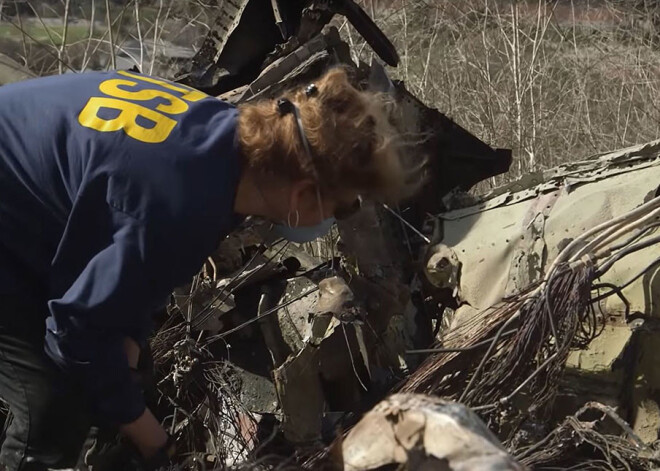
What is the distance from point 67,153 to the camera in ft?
7.04

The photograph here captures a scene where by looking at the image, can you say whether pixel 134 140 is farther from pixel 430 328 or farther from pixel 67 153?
pixel 430 328

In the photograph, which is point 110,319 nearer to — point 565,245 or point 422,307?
point 565,245

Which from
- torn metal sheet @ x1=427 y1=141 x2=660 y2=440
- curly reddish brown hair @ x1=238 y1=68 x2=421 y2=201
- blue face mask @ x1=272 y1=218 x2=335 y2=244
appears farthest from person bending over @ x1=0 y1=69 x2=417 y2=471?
torn metal sheet @ x1=427 y1=141 x2=660 y2=440

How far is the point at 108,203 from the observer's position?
6.75 feet

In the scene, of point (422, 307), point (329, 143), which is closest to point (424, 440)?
point (329, 143)

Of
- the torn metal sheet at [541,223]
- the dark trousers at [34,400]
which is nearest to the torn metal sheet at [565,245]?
the torn metal sheet at [541,223]

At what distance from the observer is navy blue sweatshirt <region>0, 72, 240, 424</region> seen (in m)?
2.04

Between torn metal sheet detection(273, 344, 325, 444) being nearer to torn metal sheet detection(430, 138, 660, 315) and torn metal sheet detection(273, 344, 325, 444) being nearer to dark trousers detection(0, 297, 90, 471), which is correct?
torn metal sheet detection(430, 138, 660, 315)

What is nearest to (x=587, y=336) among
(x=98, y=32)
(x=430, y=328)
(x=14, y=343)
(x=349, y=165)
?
(x=430, y=328)

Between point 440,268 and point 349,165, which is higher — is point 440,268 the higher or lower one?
the lower one

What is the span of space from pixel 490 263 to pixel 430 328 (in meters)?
0.44

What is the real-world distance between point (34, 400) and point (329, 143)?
111 cm

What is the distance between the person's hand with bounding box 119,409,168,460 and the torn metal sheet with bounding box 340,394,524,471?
0.67 meters

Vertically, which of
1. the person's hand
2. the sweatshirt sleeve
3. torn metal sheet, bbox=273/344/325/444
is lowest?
torn metal sheet, bbox=273/344/325/444
